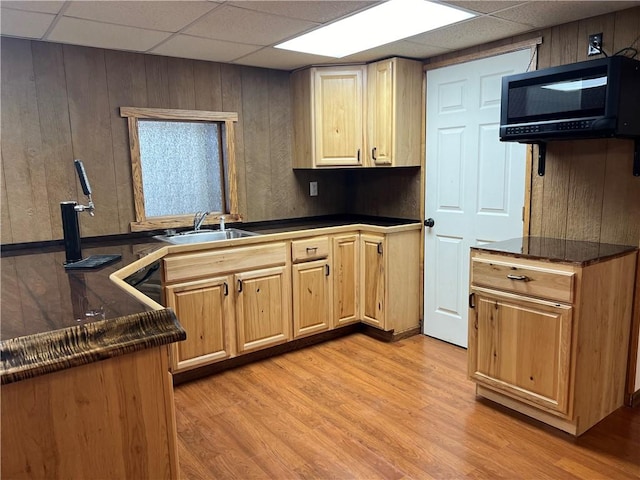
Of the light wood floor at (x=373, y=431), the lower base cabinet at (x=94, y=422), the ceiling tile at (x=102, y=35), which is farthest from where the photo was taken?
the ceiling tile at (x=102, y=35)

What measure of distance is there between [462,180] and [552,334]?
136 centimetres

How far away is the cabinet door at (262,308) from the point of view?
10.0 ft

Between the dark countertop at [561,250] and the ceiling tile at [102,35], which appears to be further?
the ceiling tile at [102,35]

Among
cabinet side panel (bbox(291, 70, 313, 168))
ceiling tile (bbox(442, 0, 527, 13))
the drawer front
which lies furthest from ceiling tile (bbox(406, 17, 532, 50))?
the drawer front

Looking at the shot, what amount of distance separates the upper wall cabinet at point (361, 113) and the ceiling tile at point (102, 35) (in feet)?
4.01

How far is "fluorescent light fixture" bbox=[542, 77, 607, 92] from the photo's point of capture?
2143 mm

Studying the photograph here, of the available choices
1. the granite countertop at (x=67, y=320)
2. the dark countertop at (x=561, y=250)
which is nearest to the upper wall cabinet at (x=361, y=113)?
the dark countertop at (x=561, y=250)

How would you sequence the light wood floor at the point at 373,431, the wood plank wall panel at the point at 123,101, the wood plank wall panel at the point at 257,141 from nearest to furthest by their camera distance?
1. the light wood floor at the point at 373,431
2. the wood plank wall panel at the point at 123,101
3. the wood plank wall panel at the point at 257,141

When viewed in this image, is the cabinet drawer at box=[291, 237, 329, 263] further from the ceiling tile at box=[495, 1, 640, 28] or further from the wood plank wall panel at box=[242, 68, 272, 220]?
the ceiling tile at box=[495, 1, 640, 28]

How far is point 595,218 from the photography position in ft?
8.54

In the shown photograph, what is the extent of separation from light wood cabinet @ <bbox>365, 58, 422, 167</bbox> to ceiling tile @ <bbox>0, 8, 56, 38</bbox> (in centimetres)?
206

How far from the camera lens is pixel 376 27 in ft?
8.72

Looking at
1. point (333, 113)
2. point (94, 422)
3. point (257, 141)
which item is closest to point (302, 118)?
point (333, 113)

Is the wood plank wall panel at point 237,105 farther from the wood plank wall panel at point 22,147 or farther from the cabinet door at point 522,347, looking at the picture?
the cabinet door at point 522,347
